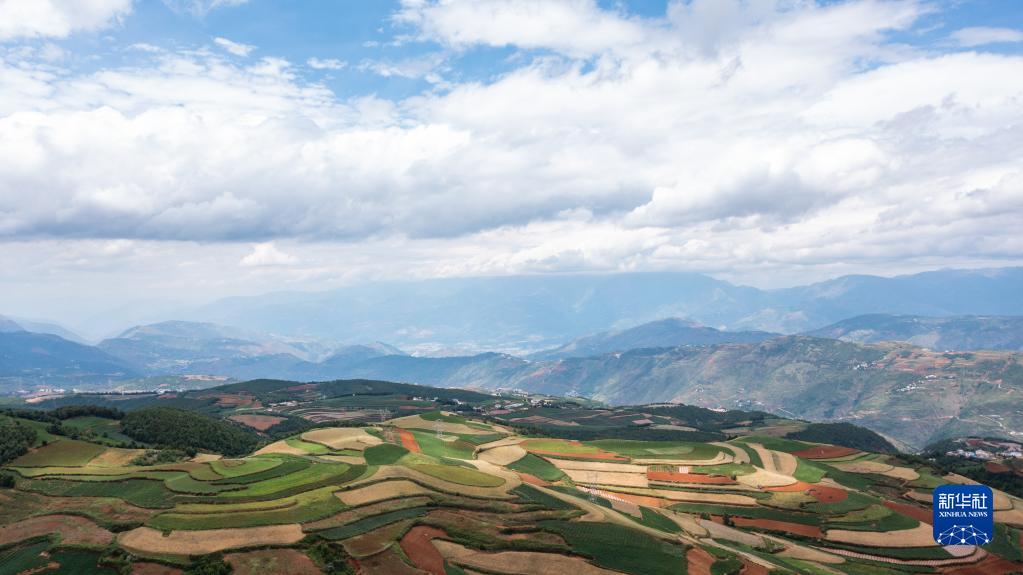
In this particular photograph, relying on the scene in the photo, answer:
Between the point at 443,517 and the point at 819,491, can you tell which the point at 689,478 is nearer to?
the point at 819,491

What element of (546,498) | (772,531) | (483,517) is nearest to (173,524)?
(483,517)

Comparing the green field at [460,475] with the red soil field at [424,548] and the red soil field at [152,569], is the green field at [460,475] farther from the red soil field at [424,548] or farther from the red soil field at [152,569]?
A: the red soil field at [152,569]

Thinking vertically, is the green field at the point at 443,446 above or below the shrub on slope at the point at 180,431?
below

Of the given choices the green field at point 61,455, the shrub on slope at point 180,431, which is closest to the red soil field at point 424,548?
the green field at point 61,455

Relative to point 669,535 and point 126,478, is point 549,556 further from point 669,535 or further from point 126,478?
point 126,478

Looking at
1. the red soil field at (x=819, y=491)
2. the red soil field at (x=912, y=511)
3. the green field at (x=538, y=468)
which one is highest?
the green field at (x=538, y=468)

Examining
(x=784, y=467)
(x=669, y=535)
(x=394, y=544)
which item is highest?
(x=394, y=544)

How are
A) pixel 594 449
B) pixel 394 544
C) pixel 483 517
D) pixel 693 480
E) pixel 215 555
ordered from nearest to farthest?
pixel 215 555, pixel 394 544, pixel 483 517, pixel 693 480, pixel 594 449
